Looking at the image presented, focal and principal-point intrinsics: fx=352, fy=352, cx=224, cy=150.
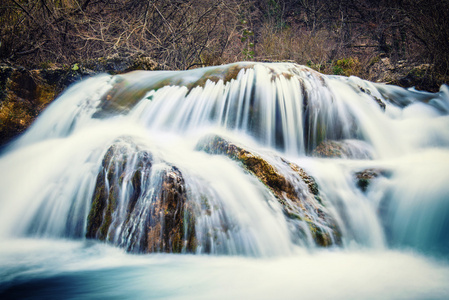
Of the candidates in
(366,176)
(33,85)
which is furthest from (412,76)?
(33,85)

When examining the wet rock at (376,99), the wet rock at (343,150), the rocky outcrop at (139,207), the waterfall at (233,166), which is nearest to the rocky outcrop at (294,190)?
the waterfall at (233,166)

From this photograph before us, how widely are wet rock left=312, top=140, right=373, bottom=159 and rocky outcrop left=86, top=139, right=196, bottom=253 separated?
2.23 m

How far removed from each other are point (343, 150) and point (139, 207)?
2.89 meters

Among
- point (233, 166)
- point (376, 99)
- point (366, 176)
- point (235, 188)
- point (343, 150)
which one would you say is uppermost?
point (376, 99)

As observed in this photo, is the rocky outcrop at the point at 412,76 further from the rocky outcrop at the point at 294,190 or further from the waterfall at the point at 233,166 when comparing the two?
the rocky outcrop at the point at 294,190

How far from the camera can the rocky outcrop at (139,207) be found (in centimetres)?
298

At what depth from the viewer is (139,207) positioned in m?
3.12

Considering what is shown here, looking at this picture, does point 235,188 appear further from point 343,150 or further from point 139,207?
point 343,150

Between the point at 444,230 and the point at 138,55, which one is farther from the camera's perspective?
the point at 138,55

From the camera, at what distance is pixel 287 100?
16.4 ft

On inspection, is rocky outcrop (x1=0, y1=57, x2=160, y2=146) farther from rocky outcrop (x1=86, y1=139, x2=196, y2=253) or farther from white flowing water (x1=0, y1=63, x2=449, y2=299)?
rocky outcrop (x1=86, y1=139, x2=196, y2=253)

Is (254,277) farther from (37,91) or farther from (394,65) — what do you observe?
(394,65)

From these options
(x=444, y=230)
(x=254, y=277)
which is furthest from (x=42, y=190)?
(x=444, y=230)

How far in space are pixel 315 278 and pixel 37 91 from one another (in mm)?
5235
